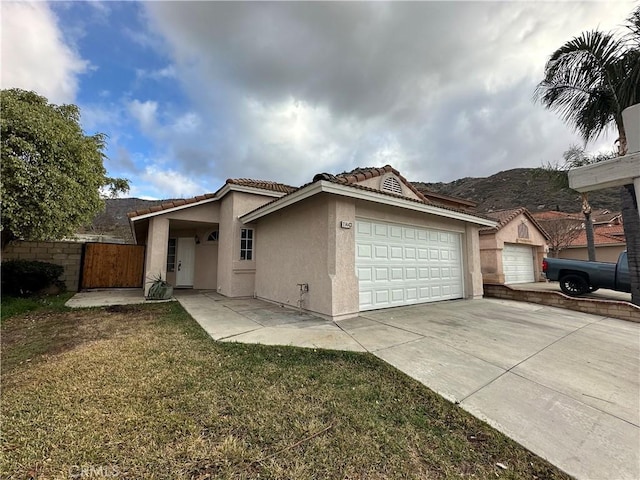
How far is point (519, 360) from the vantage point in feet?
12.8

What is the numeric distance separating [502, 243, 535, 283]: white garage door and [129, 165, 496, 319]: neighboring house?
6829 millimetres

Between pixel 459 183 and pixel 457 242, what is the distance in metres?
49.7

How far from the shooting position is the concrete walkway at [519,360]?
2.27 m

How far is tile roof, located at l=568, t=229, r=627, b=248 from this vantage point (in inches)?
735

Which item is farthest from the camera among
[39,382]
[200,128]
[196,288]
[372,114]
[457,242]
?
[200,128]

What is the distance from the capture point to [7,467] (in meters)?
1.85

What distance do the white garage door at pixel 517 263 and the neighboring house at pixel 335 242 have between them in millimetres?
6829

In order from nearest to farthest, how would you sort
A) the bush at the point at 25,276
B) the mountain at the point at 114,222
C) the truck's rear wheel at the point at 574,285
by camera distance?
the bush at the point at 25,276, the truck's rear wheel at the point at 574,285, the mountain at the point at 114,222

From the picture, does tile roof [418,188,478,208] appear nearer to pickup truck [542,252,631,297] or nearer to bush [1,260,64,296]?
pickup truck [542,252,631,297]

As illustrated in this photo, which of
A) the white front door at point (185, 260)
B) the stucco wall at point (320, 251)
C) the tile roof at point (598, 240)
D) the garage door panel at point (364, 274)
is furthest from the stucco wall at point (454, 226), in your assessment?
the tile roof at point (598, 240)

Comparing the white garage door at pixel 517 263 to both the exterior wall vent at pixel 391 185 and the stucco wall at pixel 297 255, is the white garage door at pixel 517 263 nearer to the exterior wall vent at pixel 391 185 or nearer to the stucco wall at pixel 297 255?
the exterior wall vent at pixel 391 185

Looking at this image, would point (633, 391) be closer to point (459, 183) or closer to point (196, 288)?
point (196, 288)

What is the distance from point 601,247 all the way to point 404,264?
22013 mm

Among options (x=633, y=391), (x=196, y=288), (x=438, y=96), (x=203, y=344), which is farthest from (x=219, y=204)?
(x=633, y=391)
